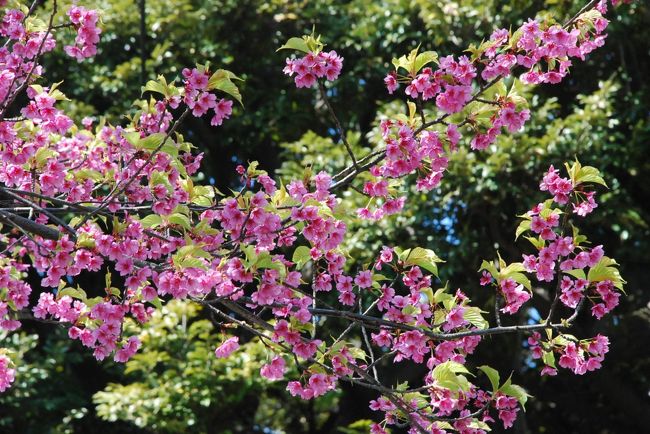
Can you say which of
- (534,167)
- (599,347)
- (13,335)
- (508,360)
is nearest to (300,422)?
(508,360)

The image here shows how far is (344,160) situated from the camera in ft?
23.4


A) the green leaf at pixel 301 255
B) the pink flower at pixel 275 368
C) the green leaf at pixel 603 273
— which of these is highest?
the green leaf at pixel 301 255

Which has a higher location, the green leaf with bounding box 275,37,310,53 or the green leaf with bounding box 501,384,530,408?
the green leaf with bounding box 275,37,310,53

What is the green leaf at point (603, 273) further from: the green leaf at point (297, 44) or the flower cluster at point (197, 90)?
the flower cluster at point (197, 90)

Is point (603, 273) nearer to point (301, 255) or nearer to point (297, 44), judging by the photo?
point (301, 255)

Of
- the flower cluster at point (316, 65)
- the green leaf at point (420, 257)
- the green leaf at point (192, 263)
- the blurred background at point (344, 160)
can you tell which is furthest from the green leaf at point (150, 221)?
the blurred background at point (344, 160)

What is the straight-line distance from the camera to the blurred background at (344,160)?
6863 mm

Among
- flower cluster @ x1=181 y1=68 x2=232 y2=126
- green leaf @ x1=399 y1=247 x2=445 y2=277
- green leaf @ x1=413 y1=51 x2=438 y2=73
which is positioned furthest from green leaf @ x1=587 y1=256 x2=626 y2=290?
flower cluster @ x1=181 y1=68 x2=232 y2=126

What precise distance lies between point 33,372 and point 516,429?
3.86m

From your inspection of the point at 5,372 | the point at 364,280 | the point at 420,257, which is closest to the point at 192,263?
the point at 364,280

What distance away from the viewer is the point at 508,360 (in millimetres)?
8242

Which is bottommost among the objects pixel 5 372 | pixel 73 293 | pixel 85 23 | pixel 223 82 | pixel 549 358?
pixel 549 358

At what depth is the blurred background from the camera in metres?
6.86

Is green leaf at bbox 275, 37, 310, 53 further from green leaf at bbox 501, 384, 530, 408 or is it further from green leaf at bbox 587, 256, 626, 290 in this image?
green leaf at bbox 501, 384, 530, 408
